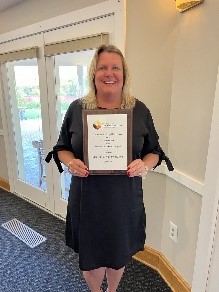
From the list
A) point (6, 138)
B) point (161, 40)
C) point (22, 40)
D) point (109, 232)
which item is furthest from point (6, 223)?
point (161, 40)

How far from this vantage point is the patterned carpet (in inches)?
70.3

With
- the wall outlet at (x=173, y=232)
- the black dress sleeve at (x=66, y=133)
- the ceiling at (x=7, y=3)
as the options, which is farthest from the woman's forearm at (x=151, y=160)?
the ceiling at (x=7, y=3)

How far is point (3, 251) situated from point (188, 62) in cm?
216

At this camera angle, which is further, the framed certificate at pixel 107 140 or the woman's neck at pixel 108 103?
the woman's neck at pixel 108 103

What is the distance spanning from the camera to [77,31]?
203cm

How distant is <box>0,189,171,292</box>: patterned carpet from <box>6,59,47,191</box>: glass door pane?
2.55 feet

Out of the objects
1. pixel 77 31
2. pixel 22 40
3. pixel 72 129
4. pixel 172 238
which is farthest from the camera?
pixel 22 40

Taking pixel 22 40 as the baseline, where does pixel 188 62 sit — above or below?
below

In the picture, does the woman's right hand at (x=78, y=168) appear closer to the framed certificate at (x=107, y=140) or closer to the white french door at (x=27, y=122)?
the framed certificate at (x=107, y=140)

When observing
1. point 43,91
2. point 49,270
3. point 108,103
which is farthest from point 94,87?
point 49,270

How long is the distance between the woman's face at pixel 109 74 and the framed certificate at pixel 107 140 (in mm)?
139

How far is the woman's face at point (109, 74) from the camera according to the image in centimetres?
118

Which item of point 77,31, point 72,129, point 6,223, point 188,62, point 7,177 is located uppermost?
point 77,31

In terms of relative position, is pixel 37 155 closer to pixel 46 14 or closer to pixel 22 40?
→ pixel 22 40
